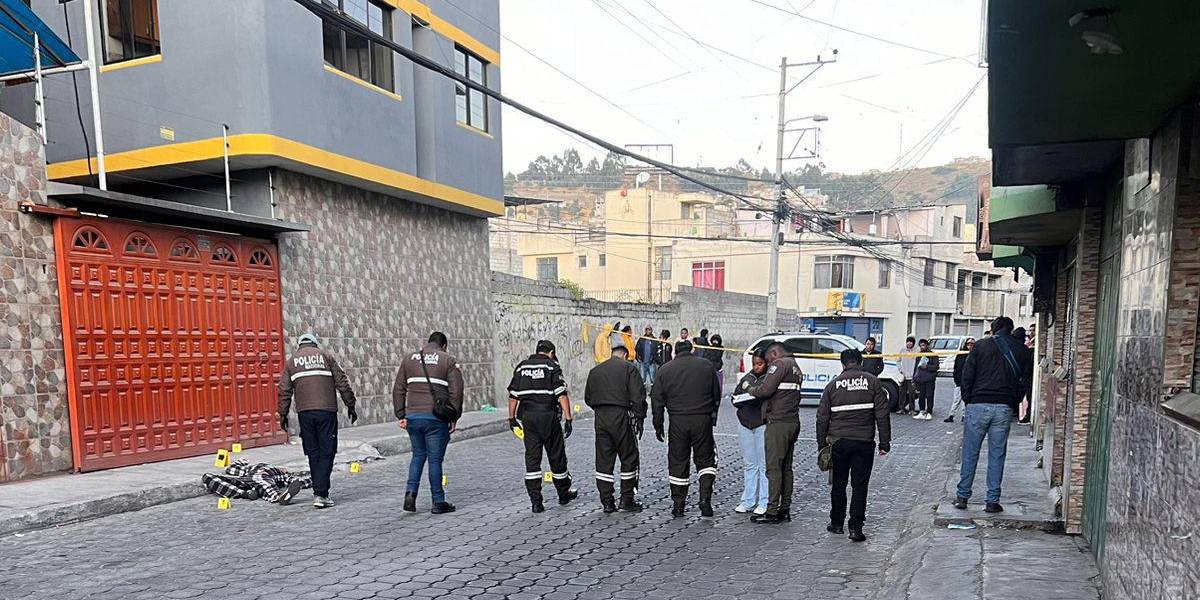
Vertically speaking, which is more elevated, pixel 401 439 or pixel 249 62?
pixel 249 62

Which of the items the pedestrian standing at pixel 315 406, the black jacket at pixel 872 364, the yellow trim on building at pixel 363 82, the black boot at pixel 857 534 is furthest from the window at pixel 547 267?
the black boot at pixel 857 534

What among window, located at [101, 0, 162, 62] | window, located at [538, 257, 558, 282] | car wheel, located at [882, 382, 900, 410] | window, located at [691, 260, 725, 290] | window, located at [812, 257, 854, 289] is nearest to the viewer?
window, located at [101, 0, 162, 62]

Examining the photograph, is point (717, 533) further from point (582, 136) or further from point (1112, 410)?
point (582, 136)

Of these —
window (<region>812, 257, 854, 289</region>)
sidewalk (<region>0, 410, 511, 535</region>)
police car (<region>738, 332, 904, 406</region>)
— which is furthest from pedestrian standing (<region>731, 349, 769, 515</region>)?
window (<region>812, 257, 854, 289</region>)

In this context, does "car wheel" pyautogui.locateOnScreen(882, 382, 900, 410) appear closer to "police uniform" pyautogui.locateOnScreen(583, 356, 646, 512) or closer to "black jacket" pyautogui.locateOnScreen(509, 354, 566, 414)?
"police uniform" pyautogui.locateOnScreen(583, 356, 646, 512)

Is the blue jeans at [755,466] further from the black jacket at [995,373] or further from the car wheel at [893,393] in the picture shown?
the car wheel at [893,393]

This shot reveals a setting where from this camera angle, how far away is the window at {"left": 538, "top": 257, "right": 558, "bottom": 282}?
51.7m

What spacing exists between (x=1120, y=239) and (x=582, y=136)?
18.7ft

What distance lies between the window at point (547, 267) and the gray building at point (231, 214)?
3589cm

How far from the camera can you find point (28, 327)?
26.0ft

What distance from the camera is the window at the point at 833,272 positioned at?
40844 mm

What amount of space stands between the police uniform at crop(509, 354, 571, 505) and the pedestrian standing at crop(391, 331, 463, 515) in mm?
655

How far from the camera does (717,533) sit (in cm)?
675

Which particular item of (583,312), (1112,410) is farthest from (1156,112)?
(583,312)
